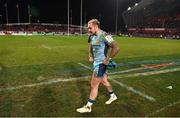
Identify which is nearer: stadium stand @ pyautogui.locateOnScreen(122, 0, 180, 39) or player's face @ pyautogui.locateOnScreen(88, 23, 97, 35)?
player's face @ pyautogui.locateOnScreen(88, 23, 97, 35)

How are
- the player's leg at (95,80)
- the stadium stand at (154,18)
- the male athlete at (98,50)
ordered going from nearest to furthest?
1. the male athlete at (98,50)
2. the player's leg at (95,80)
3. the stadium stand at (154,18)

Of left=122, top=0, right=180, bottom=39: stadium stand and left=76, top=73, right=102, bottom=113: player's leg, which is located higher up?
left=122, top=0, right=180, bottom=39: stadium stand

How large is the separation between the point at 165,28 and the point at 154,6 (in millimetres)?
14297

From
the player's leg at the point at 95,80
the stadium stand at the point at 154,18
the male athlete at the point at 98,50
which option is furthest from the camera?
the stadium stand at the point at 154,18

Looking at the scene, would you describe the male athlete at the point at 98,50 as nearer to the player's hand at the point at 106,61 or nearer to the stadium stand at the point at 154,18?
the player's hand at the point at 106,61

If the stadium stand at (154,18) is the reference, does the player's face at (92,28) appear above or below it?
below

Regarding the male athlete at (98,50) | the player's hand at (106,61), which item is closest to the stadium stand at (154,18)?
the male athlete at (98,50)

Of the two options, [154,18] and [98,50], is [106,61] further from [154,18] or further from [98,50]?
[154,18]

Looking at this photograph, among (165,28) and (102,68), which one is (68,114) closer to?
(102,68)

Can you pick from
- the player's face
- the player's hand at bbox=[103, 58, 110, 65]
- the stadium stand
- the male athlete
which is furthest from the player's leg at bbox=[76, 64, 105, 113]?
the stadium stand

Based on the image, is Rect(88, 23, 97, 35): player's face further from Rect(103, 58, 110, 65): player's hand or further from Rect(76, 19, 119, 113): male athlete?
Rect(103, 58, 110, 65): player's hand

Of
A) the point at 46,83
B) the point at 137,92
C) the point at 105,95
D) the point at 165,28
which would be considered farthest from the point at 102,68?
the point at 165,28

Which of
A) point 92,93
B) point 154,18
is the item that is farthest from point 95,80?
point 154,18

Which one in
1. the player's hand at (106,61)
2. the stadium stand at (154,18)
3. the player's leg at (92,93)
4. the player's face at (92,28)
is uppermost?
the stadium stand at (154,18)
